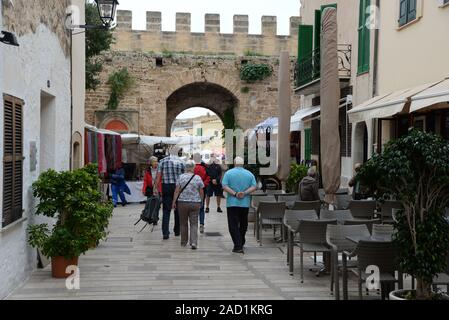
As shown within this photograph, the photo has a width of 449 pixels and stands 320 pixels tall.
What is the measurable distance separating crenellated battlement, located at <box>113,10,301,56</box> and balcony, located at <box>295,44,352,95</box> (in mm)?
8992

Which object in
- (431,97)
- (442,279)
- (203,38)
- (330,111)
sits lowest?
(442,279)

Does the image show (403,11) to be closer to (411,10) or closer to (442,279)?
(411,10)

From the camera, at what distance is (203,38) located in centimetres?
2758

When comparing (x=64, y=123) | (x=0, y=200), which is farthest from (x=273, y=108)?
(x=0, y=200)

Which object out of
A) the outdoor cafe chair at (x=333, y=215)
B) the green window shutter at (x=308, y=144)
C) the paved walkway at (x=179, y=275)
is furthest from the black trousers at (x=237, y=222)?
the green window shutter at (x=308, y=144)

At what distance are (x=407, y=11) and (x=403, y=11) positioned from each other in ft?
0.92

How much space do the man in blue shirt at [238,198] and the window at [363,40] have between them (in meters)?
6.06

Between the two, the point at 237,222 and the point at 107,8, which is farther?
the point at 237,222

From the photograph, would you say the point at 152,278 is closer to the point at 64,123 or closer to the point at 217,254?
the point at 217,254

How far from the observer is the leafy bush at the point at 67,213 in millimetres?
7934

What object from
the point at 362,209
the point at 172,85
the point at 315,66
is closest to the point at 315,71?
the point at 315,66

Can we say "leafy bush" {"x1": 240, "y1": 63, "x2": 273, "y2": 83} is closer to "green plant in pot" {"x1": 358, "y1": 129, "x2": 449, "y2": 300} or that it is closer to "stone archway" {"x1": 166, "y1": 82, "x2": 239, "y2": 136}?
"stone archway" {"x1": 166, "y1": 82, "x2": 239, "y2": 136}

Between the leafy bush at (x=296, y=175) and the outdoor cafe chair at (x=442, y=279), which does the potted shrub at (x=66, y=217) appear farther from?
the leafy bush at (x=296, y=175)

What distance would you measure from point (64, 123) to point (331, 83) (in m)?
4.61
